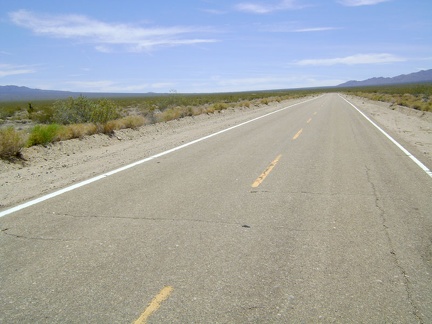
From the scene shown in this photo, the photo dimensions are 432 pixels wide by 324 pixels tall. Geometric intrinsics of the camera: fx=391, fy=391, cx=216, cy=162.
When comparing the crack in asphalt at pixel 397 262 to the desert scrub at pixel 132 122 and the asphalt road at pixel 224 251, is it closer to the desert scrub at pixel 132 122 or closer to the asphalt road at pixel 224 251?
the asphalt road at pixel 224 251

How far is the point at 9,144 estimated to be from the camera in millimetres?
11102

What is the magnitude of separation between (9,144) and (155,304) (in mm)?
9320

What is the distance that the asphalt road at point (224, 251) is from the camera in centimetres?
364

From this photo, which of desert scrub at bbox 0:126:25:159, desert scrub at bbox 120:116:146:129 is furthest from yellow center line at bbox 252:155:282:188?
desert scrub at bbox 120:116:146:129

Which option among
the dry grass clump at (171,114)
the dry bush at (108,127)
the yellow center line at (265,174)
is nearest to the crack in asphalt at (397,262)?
the yellow center line at (265,174)

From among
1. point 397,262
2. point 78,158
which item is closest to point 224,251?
point 397,262

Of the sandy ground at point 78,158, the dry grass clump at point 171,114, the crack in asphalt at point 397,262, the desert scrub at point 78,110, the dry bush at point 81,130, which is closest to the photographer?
the crack in asphalt at point 397,262

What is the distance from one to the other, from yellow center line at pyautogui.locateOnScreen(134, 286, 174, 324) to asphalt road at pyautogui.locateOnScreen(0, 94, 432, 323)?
18mm

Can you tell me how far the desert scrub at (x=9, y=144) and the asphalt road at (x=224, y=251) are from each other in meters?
4.25

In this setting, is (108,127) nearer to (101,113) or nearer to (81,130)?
(101,113)

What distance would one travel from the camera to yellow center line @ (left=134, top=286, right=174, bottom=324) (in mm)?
3438

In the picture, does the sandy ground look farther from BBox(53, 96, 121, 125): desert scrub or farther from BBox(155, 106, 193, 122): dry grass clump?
BBox(155, 106, 193, 122): dry grass clump

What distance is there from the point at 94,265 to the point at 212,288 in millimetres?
1446

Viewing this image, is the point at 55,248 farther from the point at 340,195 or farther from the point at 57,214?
the point at 340,195
